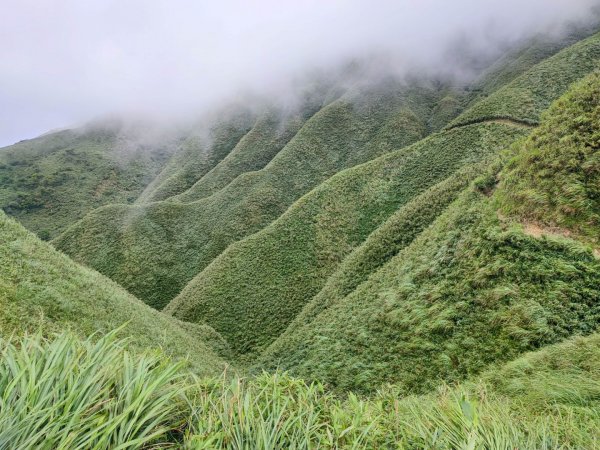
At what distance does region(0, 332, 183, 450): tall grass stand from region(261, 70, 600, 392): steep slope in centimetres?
868

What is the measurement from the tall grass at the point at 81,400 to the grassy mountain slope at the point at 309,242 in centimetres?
1990

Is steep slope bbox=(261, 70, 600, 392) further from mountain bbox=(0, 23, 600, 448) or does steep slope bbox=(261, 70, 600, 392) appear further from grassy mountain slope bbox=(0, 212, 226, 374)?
grassy mountain slope bbox=(0, 212, 226, 374)

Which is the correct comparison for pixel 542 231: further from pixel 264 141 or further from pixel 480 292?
pixel 264 141

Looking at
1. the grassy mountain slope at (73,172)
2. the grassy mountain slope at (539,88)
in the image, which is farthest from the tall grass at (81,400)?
the grassy mountain slope at (73,172)

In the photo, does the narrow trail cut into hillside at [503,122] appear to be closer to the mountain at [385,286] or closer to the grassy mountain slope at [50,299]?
the mountain at [385,286]

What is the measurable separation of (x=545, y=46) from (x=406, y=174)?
189 ft

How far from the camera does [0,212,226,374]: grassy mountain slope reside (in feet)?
25.4

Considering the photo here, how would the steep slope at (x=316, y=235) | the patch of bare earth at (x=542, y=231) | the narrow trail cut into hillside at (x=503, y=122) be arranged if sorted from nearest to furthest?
the patch of bare earth at (x=542, y=231), the steep slope at (x=316, y=235), the narrow trail cut into hillside at (x=503, y=122)

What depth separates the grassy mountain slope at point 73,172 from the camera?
76125 millimetres

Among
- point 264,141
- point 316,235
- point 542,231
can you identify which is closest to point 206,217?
point 316,235

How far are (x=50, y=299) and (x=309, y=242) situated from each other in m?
22.4

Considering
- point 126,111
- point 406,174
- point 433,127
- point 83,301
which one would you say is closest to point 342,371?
point 83,301

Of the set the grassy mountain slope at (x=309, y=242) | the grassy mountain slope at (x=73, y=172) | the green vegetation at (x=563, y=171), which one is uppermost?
the grassy mountain slope at (x=73, y=172)

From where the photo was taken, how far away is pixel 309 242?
30.0 metres
